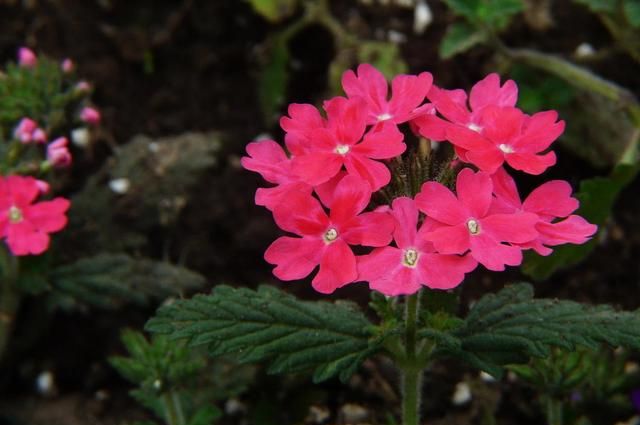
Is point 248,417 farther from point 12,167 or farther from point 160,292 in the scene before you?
point 12,167

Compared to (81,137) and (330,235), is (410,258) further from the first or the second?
(81,137)

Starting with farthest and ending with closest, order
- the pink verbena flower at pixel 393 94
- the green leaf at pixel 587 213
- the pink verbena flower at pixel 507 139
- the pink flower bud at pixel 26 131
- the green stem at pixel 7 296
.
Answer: the green stem at pixel 7 296 < the pink flower bud at pixel 26 131 < the green leaf at pixel 587 213 < the pink verbena flower at pixel 393 94 < the pink verbena flower at pixel 507 139

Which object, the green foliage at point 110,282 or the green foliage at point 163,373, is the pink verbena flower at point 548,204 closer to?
the green foliage at point 163,373

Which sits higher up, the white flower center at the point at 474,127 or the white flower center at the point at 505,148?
the white flower center at the point at 474,127

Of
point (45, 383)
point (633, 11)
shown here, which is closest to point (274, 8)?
point (633, 11)

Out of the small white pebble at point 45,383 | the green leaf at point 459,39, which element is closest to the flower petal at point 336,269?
the green leaf at point 459,39

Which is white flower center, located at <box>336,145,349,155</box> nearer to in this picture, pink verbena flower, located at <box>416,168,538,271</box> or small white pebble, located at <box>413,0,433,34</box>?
pink verbena flower, located at <box>416,168,538,271</box>

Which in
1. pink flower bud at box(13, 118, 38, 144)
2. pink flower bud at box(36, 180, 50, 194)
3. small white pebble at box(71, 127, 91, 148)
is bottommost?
pink flower bud at box(36, 180, 50, 194)

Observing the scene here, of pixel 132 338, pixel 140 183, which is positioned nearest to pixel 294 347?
pixel 132 338

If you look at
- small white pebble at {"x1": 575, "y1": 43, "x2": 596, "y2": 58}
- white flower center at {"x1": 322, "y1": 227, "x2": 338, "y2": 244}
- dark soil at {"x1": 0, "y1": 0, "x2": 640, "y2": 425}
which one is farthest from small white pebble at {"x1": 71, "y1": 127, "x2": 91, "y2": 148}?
white flower center at {"x1": 322, "y1": 227, "x2": 338, "y2": 244}
